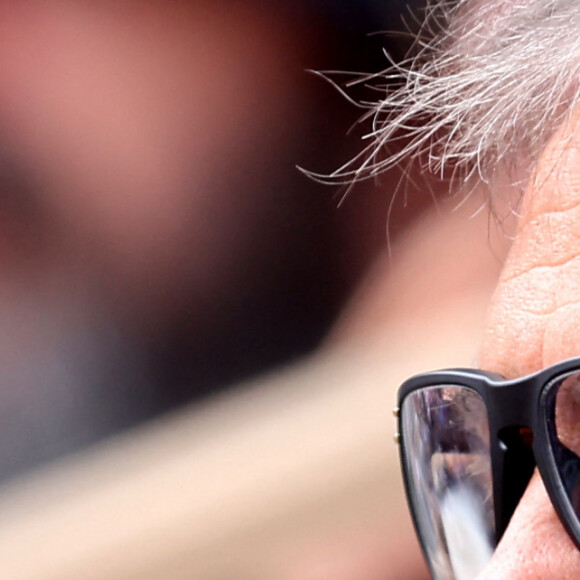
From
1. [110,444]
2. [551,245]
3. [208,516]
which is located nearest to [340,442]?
[208,516]

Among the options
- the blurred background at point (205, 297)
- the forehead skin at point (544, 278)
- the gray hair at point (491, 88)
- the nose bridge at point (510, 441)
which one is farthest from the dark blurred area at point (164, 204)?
the nose bridge at point (510, 441)

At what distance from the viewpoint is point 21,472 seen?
1.64m

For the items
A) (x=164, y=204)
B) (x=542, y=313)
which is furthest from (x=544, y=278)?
(x=164, y=204)

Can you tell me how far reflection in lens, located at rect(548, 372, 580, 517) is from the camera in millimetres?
698

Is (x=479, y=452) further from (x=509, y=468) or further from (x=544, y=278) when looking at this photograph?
(x=544, y=278)

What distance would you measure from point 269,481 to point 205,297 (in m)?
0.31

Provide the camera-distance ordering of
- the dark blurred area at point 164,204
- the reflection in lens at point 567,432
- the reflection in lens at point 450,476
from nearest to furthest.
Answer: the reflection in lens at point 567,432
the reflection in lens at point 450,476
the dark blurred area at point 164,204

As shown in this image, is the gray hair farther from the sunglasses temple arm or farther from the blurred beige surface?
the blurred beige surface

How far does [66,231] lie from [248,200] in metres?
Result: 0.29

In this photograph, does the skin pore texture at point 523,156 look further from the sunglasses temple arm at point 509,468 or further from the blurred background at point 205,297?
the blurred background at point 205,297

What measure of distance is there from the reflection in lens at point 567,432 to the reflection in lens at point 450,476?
0.25ft

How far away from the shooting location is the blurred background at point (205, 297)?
1.42m

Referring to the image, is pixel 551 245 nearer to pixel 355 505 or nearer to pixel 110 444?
pixel 355 505

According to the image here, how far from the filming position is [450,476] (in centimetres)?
86
